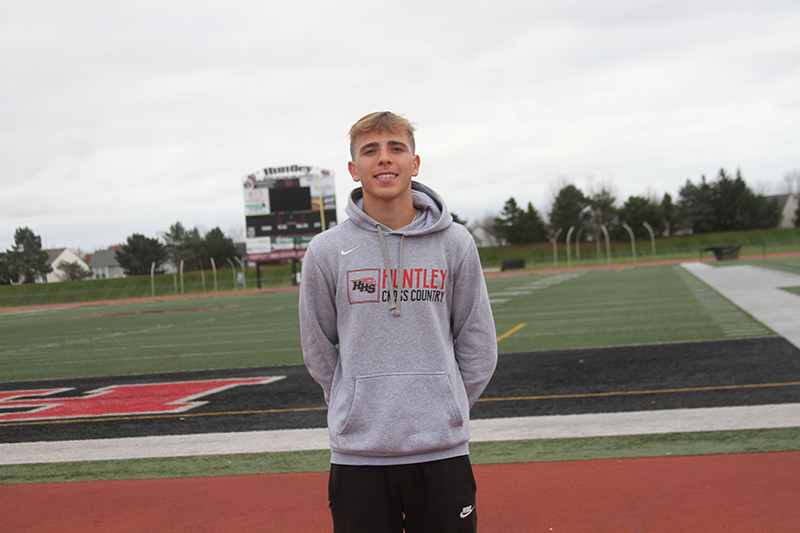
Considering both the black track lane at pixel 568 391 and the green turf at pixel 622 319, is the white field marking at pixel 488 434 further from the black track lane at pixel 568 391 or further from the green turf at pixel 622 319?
the green turf at pixel 622 319

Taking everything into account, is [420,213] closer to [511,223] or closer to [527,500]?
[527,500]

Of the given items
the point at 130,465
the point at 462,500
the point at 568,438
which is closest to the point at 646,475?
the point at 568,438

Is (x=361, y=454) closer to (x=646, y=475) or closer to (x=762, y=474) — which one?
(x=646, y=475)

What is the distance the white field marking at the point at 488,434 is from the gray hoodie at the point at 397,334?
2956 millimetres

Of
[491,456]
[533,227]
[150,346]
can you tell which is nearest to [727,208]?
[533,227]

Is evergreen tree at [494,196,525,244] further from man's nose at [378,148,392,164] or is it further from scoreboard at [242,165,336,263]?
man's nose at [378,148,392,164]

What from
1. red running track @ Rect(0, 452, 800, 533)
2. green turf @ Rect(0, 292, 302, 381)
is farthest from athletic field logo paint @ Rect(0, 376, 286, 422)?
red running track @ Rect(0, 452, 800, 533)

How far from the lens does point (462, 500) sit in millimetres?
1924

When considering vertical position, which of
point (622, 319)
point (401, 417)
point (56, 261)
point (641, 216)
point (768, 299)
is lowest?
point (622, 319)

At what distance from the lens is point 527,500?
359 centimetres

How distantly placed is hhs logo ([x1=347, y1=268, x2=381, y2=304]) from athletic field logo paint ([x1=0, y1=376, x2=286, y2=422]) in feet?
16.5

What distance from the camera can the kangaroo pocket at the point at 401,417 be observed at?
75.0 inches

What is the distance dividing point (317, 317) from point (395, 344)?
0.29 meters

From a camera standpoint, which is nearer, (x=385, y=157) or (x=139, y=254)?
(x=385, y=157)
